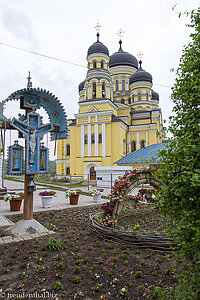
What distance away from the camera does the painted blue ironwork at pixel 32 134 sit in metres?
5.24

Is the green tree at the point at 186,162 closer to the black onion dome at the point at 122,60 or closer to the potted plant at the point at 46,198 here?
the potted plant at the point at 46,198

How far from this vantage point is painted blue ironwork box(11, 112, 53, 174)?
17.2 ft

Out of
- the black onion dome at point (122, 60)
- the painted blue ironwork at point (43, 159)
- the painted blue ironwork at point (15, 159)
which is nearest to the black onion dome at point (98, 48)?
the black onion dome at point (122, 60)

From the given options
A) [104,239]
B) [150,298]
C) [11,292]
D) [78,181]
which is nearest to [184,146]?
[150,298]

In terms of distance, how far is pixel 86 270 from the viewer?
344 cm

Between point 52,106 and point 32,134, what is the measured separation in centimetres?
108

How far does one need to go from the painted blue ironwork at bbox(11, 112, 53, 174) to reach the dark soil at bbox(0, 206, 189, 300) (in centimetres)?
172

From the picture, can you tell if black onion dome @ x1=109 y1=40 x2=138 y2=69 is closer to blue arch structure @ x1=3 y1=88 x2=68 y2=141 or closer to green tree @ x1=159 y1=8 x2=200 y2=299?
blue arch structure @ x1=3 y1=88 x2=68 y2=141

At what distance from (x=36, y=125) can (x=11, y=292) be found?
365 centimetres

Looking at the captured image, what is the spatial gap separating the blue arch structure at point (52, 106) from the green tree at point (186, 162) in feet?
13.0

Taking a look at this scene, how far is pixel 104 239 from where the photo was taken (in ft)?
16.1

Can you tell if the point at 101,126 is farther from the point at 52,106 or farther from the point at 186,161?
the point at 186,161

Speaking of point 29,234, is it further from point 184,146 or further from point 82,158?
point 82,158

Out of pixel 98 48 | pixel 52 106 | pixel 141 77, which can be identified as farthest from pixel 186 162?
pixel 141 77
